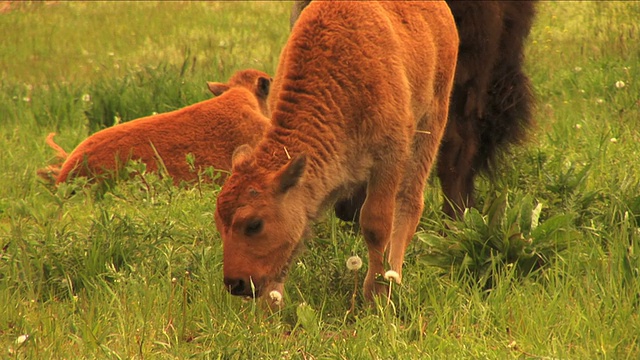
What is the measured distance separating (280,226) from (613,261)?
52.9 inches

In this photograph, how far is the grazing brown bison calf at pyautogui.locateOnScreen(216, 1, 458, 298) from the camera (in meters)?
3.53

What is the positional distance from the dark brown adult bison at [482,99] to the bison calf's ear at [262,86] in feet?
3.66

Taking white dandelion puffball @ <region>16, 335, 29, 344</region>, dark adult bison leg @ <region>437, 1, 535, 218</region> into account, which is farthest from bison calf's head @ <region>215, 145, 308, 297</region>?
dark adult bison leg @ <region>437, 1, 535, 218</region>

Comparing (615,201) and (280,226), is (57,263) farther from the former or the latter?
(615,201)

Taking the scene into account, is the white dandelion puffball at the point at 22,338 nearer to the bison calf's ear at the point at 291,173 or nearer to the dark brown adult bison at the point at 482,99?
the bison calf's ear at the point at 291,173

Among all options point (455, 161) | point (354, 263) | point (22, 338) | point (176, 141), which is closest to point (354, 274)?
point (354, 263)

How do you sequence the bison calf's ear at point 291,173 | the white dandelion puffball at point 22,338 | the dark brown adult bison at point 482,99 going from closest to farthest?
the white dandelion puffball at point 22,338 < the bison calf's ear at point 291,173 < the dark brown adult bison at point 482,99

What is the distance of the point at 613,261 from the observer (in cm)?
367

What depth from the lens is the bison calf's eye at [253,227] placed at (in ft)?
11.5

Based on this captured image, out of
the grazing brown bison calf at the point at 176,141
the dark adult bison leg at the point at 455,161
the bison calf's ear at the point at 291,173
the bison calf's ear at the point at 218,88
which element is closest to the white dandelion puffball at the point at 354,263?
the bison calf's ear at the point at 291,173

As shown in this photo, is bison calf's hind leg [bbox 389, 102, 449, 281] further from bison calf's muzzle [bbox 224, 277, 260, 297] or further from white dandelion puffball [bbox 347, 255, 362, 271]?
bison calf's muzzle [bbox 224, 277, 260, 297]

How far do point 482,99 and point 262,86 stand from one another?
1953 mm

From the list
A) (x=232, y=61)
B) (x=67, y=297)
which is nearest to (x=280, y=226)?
(x=67, y=297)

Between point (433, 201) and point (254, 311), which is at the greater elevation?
point (254, 311)
